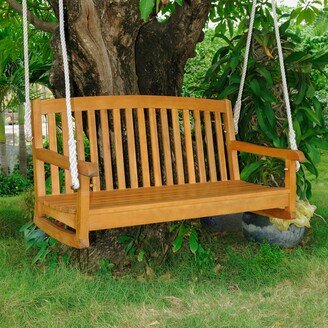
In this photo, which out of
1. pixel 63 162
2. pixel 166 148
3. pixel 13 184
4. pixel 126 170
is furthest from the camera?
pixel 13 184

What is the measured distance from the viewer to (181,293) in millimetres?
3713

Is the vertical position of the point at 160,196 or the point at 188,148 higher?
the point at 188,148

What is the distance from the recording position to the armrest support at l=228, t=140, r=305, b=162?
3.51m

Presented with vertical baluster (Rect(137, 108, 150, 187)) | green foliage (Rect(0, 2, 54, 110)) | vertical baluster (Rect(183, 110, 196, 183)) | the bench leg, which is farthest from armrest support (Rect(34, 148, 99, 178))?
green foliage (Rect(0, 2, 54, 110))

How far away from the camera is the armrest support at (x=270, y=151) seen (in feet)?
11.5

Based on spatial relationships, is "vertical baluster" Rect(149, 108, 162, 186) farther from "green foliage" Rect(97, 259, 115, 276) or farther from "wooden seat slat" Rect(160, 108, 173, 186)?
"green foliage" Rect(97, 259, 115, 276)

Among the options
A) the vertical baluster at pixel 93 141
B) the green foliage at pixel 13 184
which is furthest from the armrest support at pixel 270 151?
the green foliage at pixel 13 184

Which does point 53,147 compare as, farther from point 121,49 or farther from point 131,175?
point 121,49

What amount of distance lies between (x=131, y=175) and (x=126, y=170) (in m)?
0.38

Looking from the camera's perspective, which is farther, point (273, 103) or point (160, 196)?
point (273, 103)

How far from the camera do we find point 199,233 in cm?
471

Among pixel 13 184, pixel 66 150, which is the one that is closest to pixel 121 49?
pixel 66 150

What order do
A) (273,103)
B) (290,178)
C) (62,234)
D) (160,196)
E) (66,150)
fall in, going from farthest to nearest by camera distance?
(273,103) → (66,150) → (290,178) → (160,196) → (62,234)

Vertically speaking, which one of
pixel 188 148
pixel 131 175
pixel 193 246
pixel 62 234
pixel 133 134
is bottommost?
pixel 193 246
